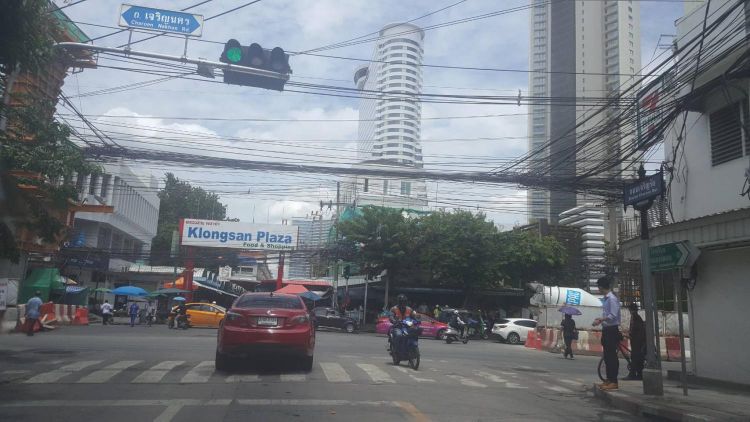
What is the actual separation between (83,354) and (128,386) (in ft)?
18.9

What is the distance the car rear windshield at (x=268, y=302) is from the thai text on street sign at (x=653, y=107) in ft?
25.9

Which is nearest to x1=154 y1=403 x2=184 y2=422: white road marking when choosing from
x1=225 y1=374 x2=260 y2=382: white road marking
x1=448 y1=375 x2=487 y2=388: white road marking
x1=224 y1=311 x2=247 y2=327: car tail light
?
x1=225 y1=374 x2=260 y2=382: white road marking

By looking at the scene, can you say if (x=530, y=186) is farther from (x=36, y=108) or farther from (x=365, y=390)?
(x=36, y=108)

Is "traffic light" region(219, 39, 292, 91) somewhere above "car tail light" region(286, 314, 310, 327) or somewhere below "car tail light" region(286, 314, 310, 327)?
above

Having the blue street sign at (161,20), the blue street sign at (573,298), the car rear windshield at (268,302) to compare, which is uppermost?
the blue street sign at (161,20)

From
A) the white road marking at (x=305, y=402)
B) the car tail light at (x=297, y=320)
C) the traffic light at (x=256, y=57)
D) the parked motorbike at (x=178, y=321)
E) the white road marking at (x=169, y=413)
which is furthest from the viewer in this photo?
the parked motorbike at (x=178, y=321)

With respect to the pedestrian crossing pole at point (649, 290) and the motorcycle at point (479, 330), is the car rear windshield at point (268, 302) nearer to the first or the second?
the pedestrian crossing pole at point (649, 290)

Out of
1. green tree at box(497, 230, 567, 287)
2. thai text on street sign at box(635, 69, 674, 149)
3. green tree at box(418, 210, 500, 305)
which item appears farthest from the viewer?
green tree at box(497, 230, 567, 287)

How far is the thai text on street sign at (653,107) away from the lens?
1264cm

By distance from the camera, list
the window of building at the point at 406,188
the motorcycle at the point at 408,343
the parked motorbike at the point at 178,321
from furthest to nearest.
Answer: the window of building at the point at 406,188 → the parked motorbike at the point at 178,321 → the motorcycle at the point at 408,343

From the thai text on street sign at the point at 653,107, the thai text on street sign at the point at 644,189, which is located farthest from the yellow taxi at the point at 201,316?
the thai text on street sign at the point at 644,189

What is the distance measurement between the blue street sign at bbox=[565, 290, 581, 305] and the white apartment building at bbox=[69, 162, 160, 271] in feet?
77.1

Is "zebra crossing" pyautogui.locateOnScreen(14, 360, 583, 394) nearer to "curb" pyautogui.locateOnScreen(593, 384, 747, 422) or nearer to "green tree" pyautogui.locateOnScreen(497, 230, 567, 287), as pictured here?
"curb" pyautogui.locateOnScreen(593, 384, 747, 422)

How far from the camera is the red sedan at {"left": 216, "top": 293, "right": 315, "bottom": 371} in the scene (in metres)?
10.8
